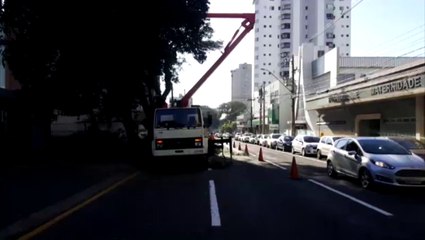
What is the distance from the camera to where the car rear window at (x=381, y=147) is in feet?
53.9

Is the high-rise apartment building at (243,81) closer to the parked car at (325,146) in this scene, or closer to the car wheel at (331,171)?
the parked car at (325,146)

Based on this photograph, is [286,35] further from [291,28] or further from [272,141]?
[272,141]

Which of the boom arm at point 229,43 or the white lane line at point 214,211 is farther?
the boom arm at point 229,43

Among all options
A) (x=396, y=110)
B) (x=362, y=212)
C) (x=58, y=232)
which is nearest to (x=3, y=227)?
(x=58, y=232)

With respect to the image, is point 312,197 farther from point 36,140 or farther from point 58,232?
point 36,140

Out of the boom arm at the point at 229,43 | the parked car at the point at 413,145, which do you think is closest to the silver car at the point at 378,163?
the parked car at the point at 413,145

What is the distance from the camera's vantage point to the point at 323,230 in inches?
362

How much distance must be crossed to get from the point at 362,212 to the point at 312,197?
245 cm

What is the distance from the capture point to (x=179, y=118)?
2180 centimetres

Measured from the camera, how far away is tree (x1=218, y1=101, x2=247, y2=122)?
527ft

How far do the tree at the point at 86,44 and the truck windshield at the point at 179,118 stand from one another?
9.73 ft

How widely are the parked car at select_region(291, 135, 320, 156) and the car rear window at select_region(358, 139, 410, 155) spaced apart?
20.2 meters

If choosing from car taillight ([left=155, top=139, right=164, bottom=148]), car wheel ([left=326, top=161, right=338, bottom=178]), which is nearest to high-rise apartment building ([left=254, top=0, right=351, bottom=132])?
car taillight ([left=155, top=139, right=164, bottom=148])

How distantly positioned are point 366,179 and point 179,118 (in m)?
8.48
